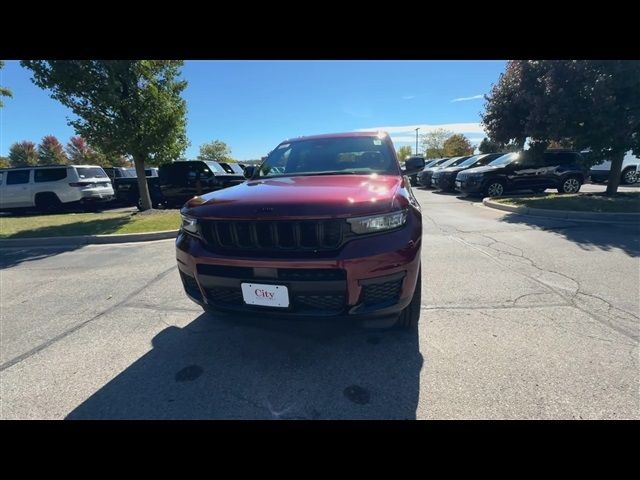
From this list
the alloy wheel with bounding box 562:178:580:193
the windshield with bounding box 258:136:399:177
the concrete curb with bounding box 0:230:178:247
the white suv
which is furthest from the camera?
the alloy wheel with bounding box 562:178:580:193

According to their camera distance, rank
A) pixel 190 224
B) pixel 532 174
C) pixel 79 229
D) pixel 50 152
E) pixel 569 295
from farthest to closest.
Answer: pixel 50 152 < pixel 532 174 < pixel 79 229 < pixel 569 295 < pixel 190 224

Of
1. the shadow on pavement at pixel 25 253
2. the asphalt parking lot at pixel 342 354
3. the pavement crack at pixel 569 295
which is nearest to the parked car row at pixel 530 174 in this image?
the pavement crack at pixel 569 295

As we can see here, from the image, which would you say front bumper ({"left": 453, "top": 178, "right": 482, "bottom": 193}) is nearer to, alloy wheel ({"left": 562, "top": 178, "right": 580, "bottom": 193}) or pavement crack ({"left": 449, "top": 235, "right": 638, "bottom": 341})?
alloy wheel ({"left": 562, "top": 178, "right": 580, "bottom": 193})

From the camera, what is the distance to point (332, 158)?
348 centimetres

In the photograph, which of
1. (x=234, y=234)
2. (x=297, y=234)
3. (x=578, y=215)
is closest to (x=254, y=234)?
(x=234, y=234)

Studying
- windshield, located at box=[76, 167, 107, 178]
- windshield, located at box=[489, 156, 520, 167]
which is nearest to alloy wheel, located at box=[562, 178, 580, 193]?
windshield, located at box=[489, 156, 520, 167]

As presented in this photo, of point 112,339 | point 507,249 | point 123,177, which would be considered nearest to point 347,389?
point 112,339

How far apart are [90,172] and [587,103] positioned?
52.3 ft

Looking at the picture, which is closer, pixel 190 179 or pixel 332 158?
pixel 332 158

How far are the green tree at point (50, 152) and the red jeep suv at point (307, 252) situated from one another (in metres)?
70.0

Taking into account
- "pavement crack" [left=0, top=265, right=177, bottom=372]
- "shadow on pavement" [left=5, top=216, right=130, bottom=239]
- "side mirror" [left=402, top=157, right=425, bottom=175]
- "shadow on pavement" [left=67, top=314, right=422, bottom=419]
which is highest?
"side mirror" [left=402, top=157, right=425, bottom=175]

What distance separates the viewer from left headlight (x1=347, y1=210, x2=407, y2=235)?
6.60 ft

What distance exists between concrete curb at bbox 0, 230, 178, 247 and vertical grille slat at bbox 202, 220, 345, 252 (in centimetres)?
571

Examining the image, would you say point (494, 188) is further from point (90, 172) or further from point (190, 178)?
point (90, 172)
